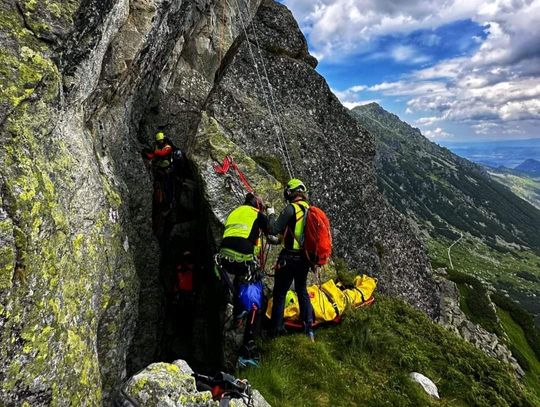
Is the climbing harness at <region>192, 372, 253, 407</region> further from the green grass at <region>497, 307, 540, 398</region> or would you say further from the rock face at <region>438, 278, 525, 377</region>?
the green grass at <region>497, 307, 540, 398</region>

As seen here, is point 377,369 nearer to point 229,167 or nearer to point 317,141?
point 229,167

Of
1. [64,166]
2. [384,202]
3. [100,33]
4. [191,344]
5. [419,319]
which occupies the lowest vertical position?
[191,344]

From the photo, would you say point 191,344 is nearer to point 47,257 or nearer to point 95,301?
point 95,301

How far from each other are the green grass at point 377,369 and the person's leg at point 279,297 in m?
0.54

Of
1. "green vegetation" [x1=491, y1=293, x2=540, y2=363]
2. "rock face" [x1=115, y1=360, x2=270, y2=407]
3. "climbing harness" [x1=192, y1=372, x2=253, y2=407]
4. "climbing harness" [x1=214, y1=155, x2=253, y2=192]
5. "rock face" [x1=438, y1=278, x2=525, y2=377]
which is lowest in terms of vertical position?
"green vegetation" [x1=491, y1=293, x2=540, y2=363]

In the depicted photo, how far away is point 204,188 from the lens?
16.5 meters

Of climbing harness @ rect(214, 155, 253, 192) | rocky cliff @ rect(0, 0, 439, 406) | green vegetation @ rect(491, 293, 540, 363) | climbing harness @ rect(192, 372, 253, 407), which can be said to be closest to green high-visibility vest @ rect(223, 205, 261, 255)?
rocky cliff @ rect(0, 0, 439, 406)

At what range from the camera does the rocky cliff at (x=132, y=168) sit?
7914mm

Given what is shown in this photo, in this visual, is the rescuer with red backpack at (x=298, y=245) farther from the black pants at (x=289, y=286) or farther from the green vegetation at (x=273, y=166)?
the green vegetation at (x=273, y=166)

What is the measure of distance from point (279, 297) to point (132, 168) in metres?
8.60

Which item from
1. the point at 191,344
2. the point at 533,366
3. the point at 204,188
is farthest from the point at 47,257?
the point at 533,366

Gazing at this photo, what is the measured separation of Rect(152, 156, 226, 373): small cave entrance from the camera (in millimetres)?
16938

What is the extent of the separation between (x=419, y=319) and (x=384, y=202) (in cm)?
1082

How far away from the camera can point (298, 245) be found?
1320cm
